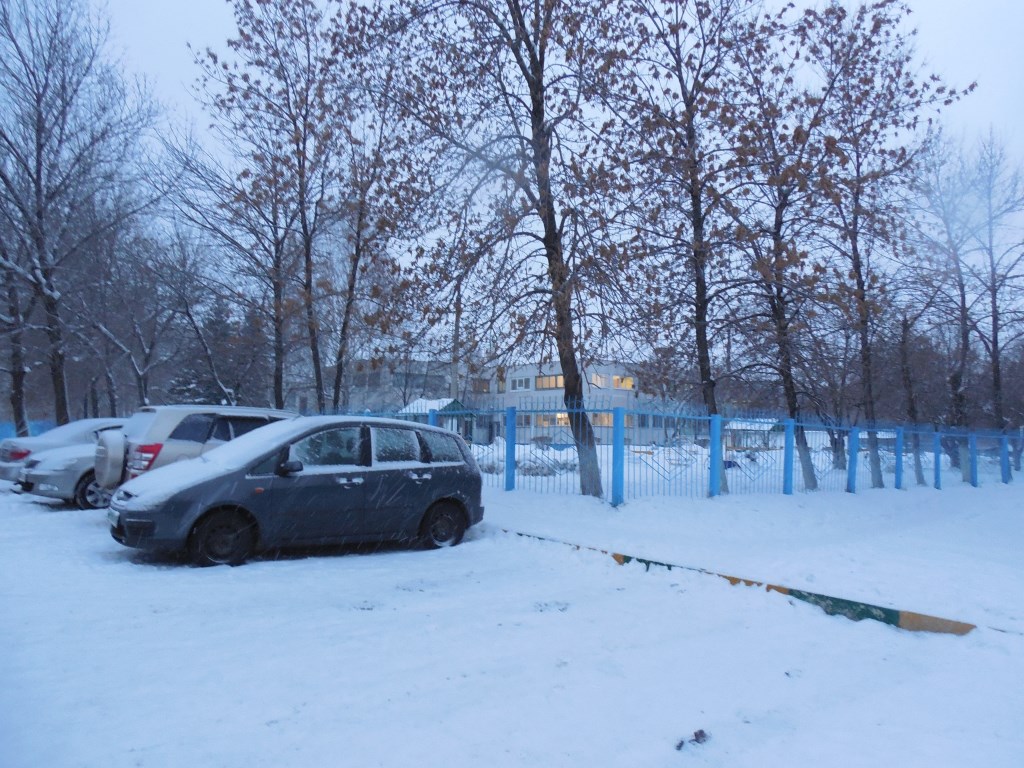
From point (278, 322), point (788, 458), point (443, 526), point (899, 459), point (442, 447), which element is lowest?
point (443, 526)

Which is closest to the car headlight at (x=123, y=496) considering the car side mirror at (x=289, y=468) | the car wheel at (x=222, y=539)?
the car wheel at (x=222, y=539)

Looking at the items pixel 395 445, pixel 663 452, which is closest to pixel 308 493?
pixel 395 445

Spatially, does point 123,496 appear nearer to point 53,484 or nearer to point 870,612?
point 53,484

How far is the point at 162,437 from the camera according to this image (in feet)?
33.0

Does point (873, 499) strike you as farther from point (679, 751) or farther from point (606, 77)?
point (679, 751)

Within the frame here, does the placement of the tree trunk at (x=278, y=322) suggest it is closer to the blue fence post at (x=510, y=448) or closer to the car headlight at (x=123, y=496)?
the blue fence post at (x=510, y=448)

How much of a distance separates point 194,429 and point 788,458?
1019 centimetres

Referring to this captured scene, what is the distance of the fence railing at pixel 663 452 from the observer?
464 inches

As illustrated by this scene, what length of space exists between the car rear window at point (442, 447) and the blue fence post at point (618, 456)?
2.44m

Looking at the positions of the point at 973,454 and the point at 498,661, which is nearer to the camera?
the point at 498,661

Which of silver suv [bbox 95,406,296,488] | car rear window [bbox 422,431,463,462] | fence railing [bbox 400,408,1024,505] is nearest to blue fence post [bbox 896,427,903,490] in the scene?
fence railing [bbox 400,408,1024,505]

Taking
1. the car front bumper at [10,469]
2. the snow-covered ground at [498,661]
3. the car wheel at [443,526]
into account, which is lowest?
the snow-covered ground at [498,661]

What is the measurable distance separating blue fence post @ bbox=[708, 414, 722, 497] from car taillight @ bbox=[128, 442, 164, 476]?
27.1ft

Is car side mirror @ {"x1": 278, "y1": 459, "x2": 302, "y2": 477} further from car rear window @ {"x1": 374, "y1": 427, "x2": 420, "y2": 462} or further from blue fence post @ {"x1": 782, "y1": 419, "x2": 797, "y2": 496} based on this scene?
blue fence post @ {"x1": 782, "y1": 419, "x2": 797, "y2": 496}
